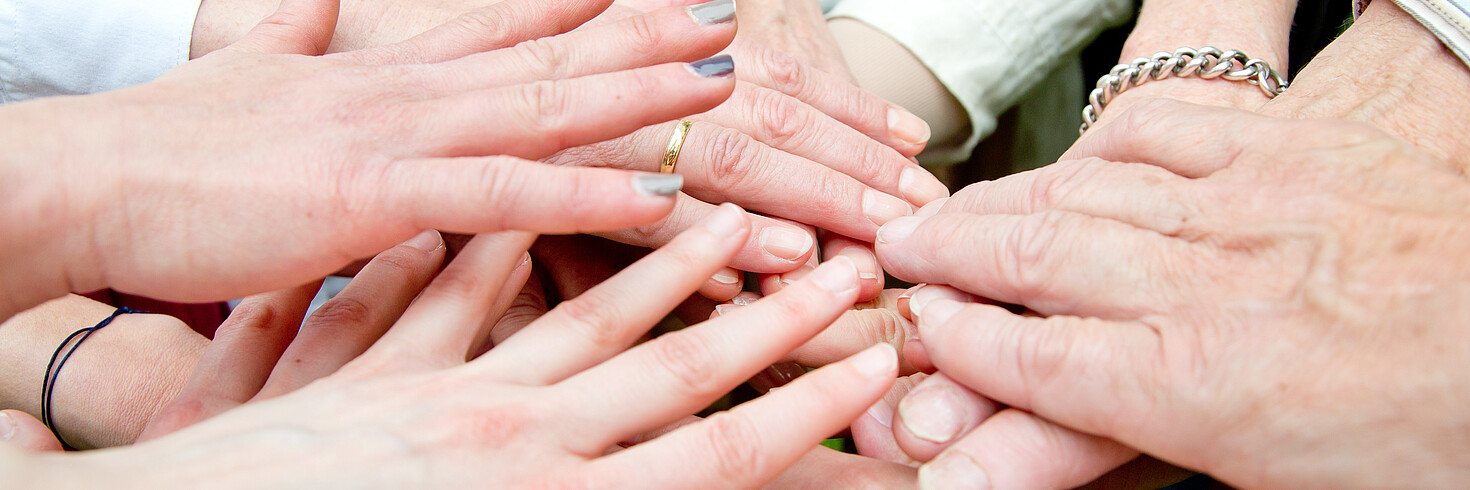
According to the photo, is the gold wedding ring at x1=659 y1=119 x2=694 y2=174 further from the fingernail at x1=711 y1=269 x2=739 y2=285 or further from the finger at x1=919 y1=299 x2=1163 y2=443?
the finger at x1=919 y1=299 x2=1163 y2=443

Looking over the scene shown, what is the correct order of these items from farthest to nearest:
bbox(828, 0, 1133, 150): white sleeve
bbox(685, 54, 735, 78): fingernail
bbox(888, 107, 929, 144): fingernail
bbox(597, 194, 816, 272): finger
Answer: bbox(828, 0, 1133, 150): white sleeve
bbox(888, 107, 929, 144): fingernail
bbox(597, 194, 816, 272): finger
bbox(685, 54, 735, 78): fingernail

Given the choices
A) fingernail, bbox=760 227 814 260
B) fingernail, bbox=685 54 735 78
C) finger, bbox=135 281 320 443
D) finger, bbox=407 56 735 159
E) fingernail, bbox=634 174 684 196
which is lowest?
finger, bbox=135 281 320 443

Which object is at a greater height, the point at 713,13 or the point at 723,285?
the point at 713,13

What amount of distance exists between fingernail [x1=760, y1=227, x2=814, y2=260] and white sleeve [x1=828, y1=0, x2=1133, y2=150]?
1.85ft

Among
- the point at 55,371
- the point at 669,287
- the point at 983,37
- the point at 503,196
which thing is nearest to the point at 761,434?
the point at 669,287

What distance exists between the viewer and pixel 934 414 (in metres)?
0.77

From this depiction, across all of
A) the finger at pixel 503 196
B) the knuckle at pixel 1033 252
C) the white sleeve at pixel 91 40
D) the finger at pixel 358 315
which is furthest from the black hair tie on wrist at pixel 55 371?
the knuckle at pixel 1033 252

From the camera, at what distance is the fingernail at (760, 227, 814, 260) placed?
3.38ft

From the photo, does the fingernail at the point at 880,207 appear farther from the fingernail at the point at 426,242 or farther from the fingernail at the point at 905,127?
the fingernail at the point at 426,242

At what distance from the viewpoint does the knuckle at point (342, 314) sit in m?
0.82

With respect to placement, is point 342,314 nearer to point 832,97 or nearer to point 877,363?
point 877,363

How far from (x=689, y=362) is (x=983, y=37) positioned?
39.8 inches

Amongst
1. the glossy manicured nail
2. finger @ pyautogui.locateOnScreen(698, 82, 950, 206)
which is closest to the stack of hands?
the glossy manicured nail

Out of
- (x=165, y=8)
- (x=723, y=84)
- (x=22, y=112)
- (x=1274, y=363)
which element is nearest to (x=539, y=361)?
(x=723, y=84)
